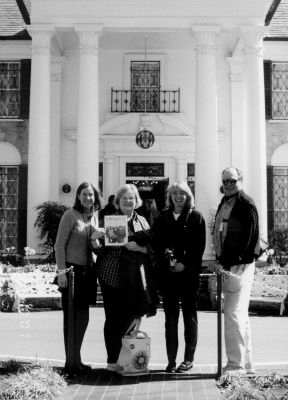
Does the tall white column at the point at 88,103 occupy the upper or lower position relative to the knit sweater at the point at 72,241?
upper

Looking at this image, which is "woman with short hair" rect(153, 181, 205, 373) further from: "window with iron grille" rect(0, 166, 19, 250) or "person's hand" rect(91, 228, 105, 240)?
"window with iron grille" rect(0, 166, 19, 250)

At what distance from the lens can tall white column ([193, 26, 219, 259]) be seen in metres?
17.6

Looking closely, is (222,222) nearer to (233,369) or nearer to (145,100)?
(233,369)

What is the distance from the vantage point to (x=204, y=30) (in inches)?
696

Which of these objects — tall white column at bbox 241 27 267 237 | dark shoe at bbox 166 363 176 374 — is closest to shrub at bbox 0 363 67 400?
dark shoe at bbox 166 363 176 374

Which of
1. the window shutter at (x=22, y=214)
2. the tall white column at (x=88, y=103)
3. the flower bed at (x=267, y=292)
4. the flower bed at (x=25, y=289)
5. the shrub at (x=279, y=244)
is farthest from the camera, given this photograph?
the window shutter at (x=22, y=214)

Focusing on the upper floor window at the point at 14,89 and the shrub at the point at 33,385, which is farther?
the upper floor window at the point at 14,89

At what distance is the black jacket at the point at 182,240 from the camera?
6386 millimetres

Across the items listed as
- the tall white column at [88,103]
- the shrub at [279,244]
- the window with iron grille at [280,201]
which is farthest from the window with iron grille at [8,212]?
the window with iron grille at [280,201]

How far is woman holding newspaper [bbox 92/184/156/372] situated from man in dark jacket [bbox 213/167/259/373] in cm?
76

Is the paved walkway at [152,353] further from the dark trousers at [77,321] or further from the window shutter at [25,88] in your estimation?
the window shutter at [25,88]

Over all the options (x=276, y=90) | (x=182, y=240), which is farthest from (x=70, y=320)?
(x=276, y=90)

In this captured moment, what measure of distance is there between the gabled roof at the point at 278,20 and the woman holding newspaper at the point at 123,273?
1546cm

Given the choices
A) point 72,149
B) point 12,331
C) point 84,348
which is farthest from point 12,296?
point 72,149
